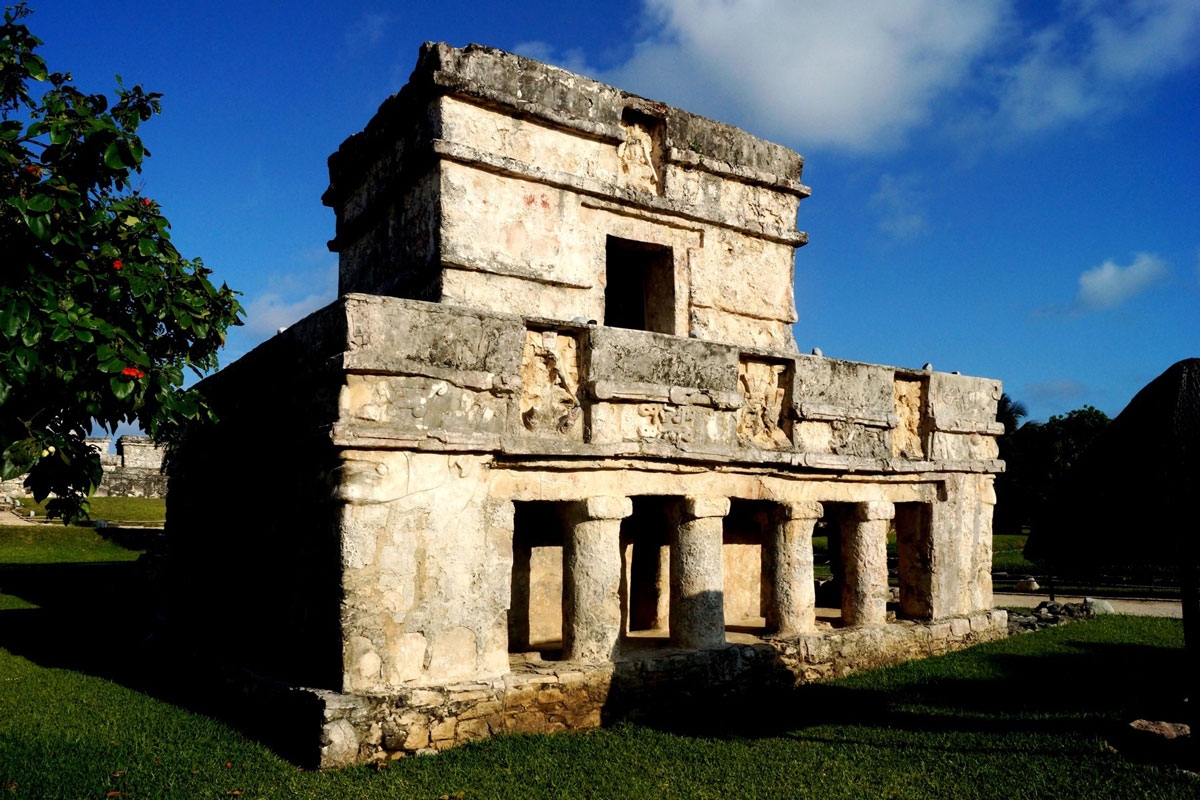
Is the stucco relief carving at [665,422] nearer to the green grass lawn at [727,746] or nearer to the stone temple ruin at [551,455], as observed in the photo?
the stone temple ruin at [551,455]

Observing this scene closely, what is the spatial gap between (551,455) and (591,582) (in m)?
1.09

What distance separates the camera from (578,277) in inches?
377

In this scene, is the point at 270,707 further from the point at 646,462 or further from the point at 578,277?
the point at 578,277

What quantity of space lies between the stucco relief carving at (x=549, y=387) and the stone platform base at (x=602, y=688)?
74.6 inches

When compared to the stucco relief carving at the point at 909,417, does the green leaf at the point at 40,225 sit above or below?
above

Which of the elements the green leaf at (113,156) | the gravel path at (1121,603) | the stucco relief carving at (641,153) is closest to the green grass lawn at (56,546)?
the stucco relief carving at (641,153)

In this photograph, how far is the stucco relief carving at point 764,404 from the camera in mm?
8312

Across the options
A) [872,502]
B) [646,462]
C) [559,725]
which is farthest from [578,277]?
[559,725]

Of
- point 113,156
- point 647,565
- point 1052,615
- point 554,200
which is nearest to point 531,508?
point 647,565

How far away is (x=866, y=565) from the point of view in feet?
29.8

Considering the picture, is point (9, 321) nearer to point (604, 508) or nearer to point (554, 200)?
point (604, 508)

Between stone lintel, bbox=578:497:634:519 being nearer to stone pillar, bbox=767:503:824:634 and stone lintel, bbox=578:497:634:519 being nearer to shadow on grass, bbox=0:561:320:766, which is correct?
stone pillar, bbox=767:503:824:634

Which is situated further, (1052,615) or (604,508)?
(1052,615)

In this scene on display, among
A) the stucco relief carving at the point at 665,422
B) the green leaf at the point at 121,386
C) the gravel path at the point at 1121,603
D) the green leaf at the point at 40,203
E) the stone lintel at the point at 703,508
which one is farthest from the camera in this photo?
the gravel path at the point at 1121,603
